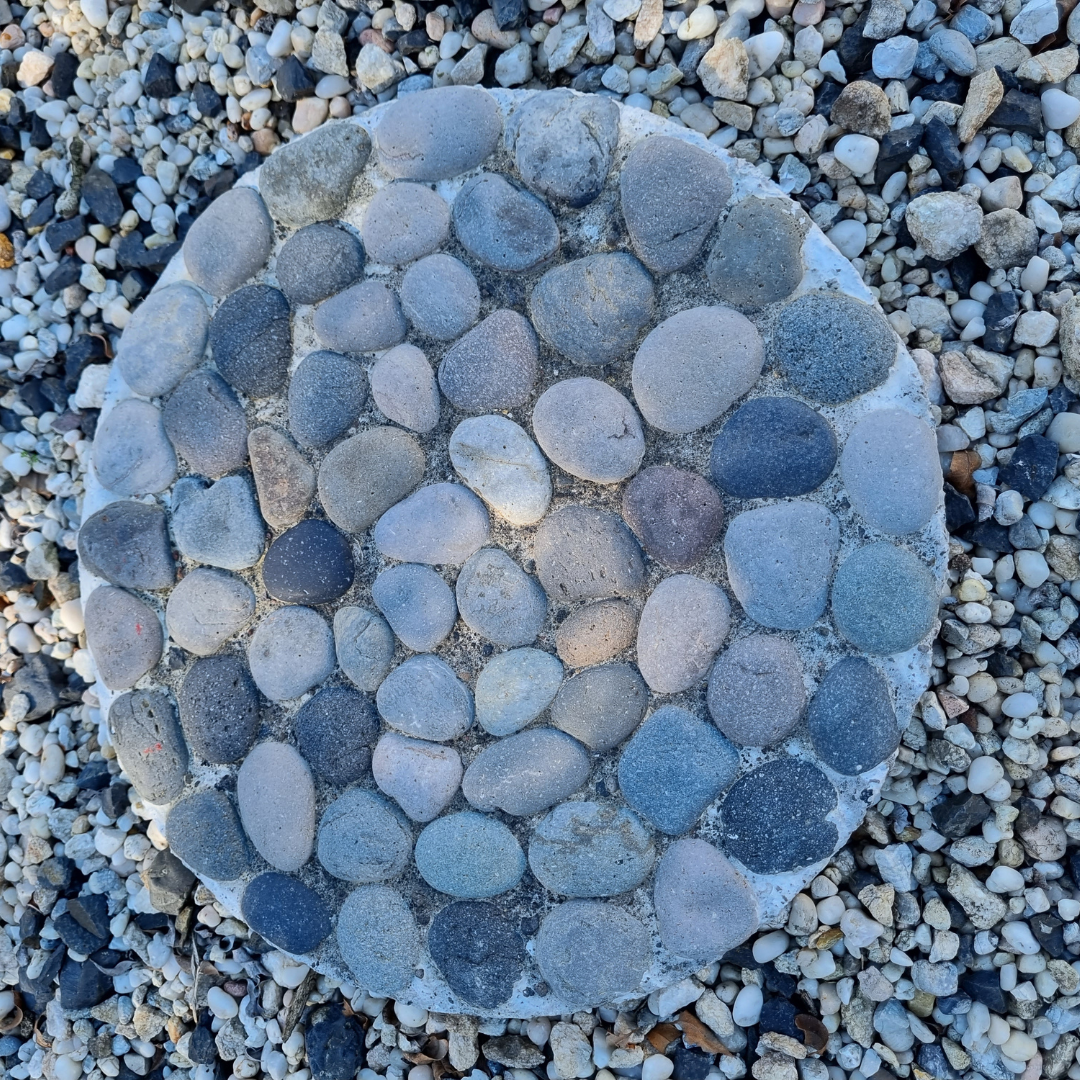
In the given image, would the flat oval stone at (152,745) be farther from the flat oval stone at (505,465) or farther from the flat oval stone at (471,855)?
the flat oval stone at (505,465)

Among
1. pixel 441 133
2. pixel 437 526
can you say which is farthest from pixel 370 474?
pixel 441 133

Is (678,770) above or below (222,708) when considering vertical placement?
above

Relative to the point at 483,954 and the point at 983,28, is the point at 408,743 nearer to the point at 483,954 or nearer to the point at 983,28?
the point at 483,954

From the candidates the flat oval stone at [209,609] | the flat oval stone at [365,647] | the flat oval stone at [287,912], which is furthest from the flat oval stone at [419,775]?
the flat oval stone at [209,609]

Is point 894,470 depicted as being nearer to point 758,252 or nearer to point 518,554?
point 758,252

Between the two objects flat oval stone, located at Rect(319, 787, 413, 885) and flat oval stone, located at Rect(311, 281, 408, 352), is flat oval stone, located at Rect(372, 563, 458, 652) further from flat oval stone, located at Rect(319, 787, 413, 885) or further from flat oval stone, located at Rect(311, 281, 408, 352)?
flat oval stone, located at Rect(311, 281, 408, 352)

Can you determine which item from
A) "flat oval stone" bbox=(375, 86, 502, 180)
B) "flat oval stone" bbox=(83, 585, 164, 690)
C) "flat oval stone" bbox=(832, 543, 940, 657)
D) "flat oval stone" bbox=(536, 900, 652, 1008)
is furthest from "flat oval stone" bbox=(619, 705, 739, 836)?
"flat oval stone" bbox=(375, 86, 502, 180)

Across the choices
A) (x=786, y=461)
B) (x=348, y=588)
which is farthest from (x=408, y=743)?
(x=786, y=461)

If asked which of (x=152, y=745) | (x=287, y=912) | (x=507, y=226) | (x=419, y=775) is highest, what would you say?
(x=507, y=226)
